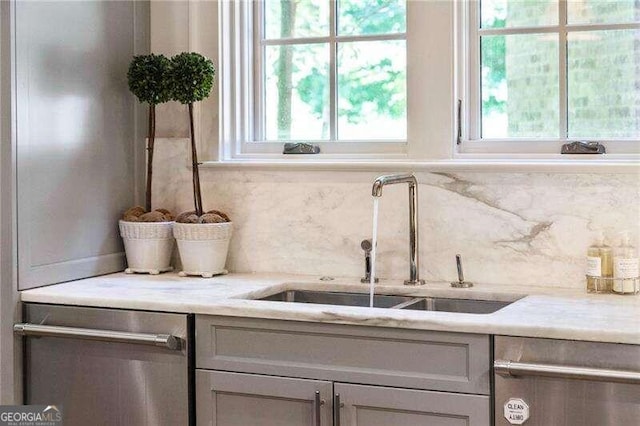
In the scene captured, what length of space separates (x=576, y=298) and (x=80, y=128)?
62.7 inches

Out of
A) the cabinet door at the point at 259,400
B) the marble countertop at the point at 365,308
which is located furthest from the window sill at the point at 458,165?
the cabinet door at the point at 259,400

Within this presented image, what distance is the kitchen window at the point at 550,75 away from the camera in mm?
2779

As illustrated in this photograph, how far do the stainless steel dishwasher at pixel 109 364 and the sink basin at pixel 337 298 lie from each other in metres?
0.39

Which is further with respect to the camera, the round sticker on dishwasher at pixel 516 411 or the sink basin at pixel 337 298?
the sink basin at pixel 337 298

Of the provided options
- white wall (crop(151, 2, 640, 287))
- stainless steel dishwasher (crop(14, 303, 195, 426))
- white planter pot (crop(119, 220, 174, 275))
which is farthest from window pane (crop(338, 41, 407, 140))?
stainless steel dishwasher (crop(14, 303, 195, 426))

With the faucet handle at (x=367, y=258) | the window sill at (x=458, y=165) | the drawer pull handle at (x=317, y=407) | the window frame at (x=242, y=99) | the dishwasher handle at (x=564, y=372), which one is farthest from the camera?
the window frame at (x=242, y=99)

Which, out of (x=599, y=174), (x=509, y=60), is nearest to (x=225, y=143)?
(x=509, y=60)

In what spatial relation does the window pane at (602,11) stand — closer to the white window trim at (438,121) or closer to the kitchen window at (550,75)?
the kitchen window at (550,75)

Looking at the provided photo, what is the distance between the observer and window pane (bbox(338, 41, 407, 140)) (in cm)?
307

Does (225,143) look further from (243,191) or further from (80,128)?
(80,128)

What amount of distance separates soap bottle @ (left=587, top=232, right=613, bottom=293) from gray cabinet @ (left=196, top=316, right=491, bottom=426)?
558 millimetres

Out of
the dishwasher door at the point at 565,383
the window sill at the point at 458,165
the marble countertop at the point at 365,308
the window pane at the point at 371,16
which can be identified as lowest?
the dishwasher door at the point at 565,383

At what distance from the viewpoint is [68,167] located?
9.66 feet

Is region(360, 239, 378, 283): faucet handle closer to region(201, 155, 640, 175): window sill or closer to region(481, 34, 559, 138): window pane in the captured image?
region(201, 155, 640, 175): window sill
